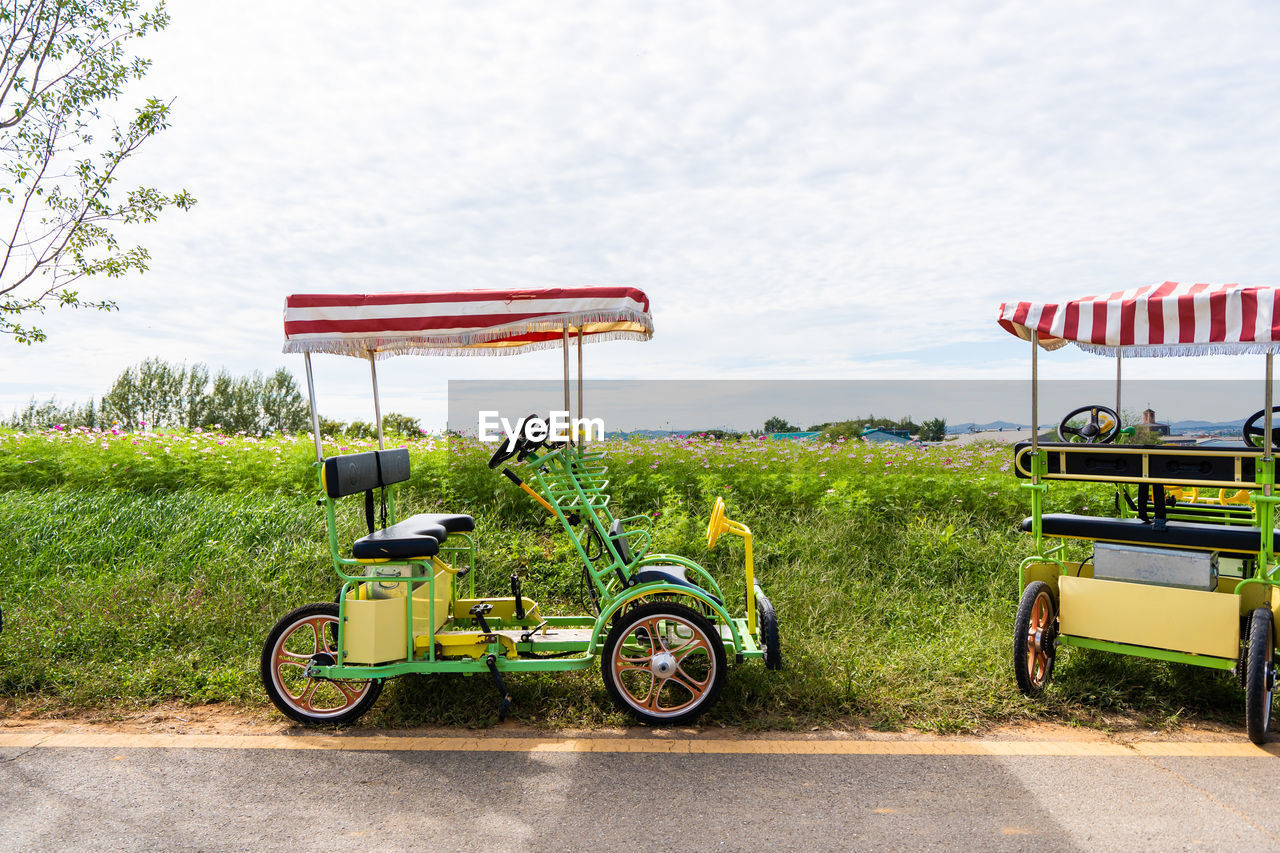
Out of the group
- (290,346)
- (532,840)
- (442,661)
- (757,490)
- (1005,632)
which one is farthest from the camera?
(757,490)

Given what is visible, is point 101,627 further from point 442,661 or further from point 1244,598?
point 1244,598

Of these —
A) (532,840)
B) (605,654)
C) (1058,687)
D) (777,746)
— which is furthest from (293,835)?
(1058,687)

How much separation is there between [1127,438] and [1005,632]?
1.74m

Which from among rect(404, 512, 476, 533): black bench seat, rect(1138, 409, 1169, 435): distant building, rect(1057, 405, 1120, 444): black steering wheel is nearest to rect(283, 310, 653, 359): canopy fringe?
rect(404, 512, 476, 533): black bench seat

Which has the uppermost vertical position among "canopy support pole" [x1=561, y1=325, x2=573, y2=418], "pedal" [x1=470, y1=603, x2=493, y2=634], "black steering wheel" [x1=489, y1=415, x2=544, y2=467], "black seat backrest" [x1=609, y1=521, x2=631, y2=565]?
"canopy support pole" [x1=561, y1=325, x2=573, y2=418]

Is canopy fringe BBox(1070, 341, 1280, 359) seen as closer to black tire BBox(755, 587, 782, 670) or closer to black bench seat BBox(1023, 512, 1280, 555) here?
black bench seat BBox(1023, 512, 1280, 555)

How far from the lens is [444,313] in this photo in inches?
187

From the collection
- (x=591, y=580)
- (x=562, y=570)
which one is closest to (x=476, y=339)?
(x=591, y=580)

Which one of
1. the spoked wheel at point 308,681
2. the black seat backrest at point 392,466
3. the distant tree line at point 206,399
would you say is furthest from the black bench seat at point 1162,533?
the distant tree line at point 206,399

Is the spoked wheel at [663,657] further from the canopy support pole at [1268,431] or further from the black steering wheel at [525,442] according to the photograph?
the canopy support pole at [1268,431]

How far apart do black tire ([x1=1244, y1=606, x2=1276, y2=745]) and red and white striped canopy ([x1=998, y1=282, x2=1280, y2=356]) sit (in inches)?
57.6

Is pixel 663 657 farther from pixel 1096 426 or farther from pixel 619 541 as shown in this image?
pixel 1096 426

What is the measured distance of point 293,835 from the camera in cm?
330

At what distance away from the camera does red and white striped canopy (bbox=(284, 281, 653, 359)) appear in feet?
15.3
